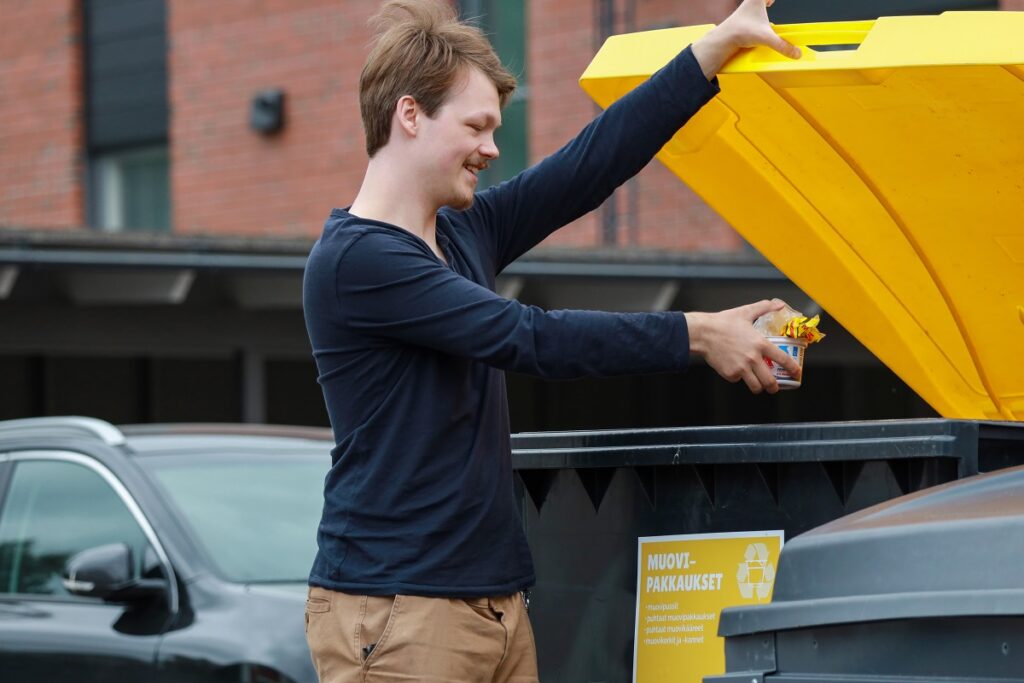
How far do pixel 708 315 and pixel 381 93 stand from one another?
2.33ft

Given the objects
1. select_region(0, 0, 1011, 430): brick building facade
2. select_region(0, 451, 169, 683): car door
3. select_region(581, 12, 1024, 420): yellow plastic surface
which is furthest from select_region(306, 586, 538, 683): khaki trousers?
select_region(0, 0, 1011, 430): brick building facade

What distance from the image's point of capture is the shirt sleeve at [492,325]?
2.95 metres

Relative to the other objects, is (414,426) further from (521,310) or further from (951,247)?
(951,247)

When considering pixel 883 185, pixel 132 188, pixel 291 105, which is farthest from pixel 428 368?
pixel 132 188

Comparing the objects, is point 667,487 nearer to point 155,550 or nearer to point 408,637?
point 408,637

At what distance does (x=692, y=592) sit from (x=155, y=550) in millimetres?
2507

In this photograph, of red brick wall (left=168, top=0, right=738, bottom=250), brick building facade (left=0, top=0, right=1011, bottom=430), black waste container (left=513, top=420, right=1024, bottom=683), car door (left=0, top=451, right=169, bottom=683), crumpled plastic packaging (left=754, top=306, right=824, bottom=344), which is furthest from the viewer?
red brick wall (left=168, top=0, right=738, bottom=250)

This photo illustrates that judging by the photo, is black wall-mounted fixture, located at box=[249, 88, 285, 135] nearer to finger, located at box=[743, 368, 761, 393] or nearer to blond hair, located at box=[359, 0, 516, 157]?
blond hair, located at box=[359, 0, 516, 157]

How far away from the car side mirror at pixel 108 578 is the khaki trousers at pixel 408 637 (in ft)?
7.70

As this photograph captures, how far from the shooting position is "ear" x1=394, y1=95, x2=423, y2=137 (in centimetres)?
311

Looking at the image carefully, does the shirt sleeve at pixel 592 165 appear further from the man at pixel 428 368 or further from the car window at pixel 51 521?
the car window at pixel 51 521

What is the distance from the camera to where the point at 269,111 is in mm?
14922

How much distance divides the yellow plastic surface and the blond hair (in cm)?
50

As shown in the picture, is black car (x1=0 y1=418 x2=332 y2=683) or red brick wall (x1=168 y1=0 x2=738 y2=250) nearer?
black car (x1=0 y1=418 x2=332 y2=683)
